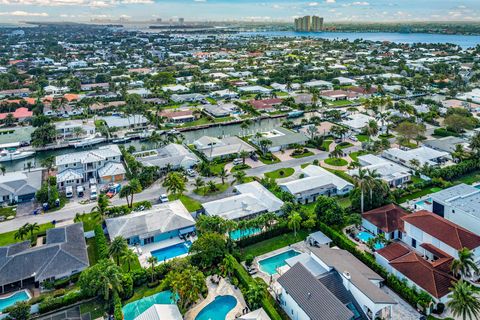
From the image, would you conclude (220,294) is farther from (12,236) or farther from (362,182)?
(12,236)

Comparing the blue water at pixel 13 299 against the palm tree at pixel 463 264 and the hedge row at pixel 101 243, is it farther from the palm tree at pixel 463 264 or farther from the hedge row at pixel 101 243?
the palm tree at pixel 463 264

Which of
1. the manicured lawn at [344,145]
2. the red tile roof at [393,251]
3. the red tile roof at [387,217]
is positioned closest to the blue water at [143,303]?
the red tile roof at [393,251]

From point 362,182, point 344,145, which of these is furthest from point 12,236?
point 344,145

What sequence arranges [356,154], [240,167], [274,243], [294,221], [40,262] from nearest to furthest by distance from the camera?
[40,262]
[294,221]
[274,243]
[240,167]
[356,154]

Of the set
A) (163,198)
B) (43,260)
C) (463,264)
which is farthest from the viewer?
(163,198)

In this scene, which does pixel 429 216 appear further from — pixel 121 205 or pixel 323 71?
pixel 323 71

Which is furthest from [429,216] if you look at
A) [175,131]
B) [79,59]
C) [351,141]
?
[79,59]

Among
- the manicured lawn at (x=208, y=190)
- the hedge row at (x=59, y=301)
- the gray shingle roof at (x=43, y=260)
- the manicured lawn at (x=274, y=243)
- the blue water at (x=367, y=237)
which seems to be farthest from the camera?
the manicured lawn at (x=208, y=190)
